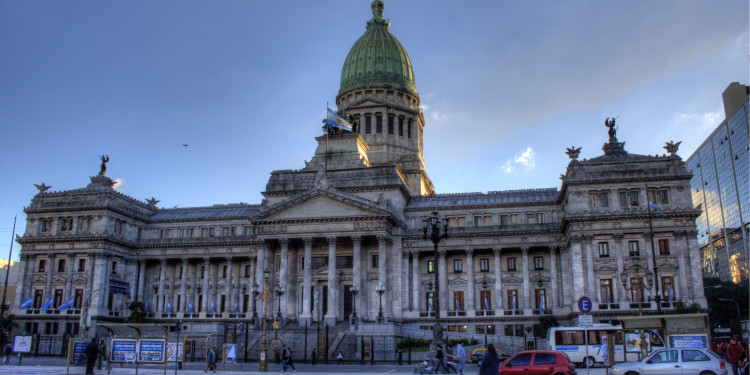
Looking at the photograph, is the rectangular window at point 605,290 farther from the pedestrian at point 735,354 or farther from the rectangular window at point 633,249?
the pedestrian at point 735,354

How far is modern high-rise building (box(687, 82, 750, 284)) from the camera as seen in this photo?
124 m

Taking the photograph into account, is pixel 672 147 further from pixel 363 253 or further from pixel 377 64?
pixel 377 64

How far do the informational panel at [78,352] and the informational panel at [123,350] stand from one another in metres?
2.85

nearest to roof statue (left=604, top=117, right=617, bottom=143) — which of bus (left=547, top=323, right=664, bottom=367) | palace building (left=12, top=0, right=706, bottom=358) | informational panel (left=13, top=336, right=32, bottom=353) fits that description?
palace building (left=12, top=0, right=706, bottom=358)

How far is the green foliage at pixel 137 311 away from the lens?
74.4 metres

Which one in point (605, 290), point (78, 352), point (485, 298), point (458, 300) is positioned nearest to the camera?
point (78, 352)

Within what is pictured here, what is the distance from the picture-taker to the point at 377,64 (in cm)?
10019

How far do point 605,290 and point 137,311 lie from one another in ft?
171

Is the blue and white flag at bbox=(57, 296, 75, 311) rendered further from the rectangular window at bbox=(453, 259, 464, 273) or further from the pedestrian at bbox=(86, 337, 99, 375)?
the rectangular window at bbox=(453, 259, 464, 273)

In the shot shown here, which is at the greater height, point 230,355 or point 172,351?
point 172,351

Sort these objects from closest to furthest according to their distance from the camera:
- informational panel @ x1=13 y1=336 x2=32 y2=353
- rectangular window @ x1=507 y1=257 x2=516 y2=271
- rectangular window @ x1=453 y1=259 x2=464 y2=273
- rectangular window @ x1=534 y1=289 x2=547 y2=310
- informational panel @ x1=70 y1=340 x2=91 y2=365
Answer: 1. informational panel @ x1=70 y1=340 x2=91 y2=365
2. informational panel @ x1=13 y1=336 x2=32 y2=353
3. rectangular window @ x1=534 y1=289 x2=547 y2=310
4. rectangular window @ x1=507 y1=257 x2=516 y2=271
5. rectangular window @ x1=453 y1=259 x2=464 y2=273

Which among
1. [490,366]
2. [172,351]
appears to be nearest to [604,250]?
[172,351]

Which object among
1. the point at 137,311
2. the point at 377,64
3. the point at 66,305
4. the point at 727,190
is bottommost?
the point at 137,311

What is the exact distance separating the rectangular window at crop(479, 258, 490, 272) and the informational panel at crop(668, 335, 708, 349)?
36.6m
